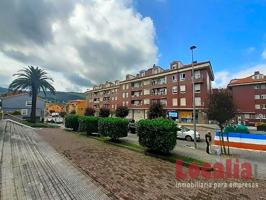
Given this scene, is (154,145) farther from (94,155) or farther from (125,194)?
(125,194)

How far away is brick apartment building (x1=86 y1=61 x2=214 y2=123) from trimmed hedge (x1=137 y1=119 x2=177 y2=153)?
83.3 feet

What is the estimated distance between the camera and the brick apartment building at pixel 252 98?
4738 cm

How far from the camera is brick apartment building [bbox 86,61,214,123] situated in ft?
136

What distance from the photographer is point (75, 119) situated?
26.3 meters

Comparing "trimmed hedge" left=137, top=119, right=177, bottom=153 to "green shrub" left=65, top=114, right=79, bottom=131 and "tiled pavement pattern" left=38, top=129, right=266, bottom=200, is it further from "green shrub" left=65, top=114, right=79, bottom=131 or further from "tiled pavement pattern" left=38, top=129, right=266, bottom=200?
"green shrub" left=65, top=114, right=79, bottom=131

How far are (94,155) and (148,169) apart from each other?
416cm

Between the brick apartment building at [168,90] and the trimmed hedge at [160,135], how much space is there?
25.4 meters

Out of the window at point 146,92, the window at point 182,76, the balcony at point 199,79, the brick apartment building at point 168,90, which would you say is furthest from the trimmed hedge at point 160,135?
the window at point 146,92

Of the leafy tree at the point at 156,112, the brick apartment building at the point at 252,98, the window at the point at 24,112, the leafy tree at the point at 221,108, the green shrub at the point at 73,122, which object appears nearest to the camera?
the leafy tree at the point at 221,108

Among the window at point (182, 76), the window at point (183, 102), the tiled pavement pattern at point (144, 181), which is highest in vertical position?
the window at point (182, 76)

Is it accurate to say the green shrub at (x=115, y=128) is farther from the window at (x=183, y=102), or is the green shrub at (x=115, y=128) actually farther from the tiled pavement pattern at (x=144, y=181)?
the window at (x=183, y=102)

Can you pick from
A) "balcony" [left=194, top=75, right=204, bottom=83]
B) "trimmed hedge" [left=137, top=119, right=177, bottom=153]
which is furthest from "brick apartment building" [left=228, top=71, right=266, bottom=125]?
"trimmed hedge" [left=137, top=119, right=177, bottom=153]

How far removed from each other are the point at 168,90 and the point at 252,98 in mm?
21860

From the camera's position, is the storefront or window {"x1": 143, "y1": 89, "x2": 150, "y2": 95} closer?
the storefront
